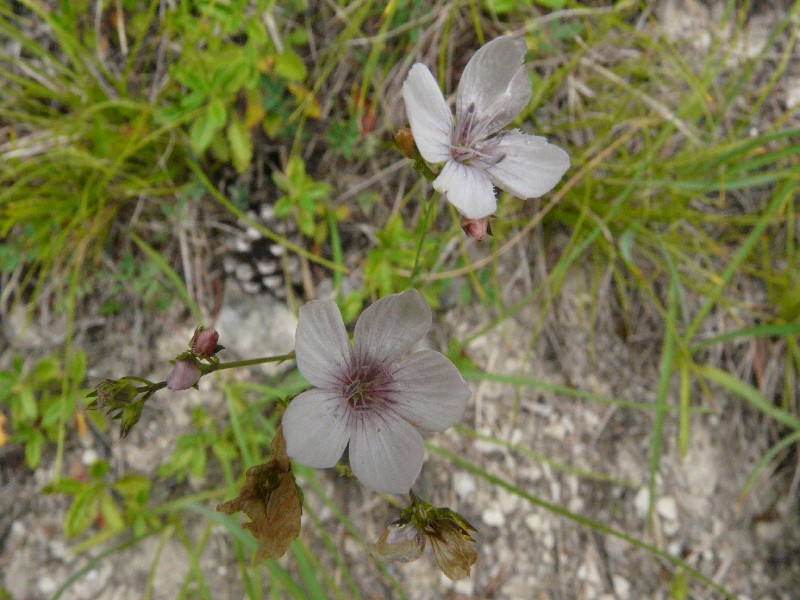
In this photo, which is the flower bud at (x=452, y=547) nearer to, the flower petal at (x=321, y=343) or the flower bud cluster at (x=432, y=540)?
→ the flower bud cluster at (x=432, y=540)

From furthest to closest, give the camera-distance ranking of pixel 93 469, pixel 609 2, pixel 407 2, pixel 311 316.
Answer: pixel 609 2 → pixel 407 2 → pixel 93 469 → pixel 311 316

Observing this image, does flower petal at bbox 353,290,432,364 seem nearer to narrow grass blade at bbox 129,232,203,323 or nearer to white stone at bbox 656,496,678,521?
narrow grass blade at bbox 129,232,203,323

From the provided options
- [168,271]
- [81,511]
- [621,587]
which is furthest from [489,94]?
[621,587]

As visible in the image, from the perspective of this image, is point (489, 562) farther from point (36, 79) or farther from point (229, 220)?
point (36, 79)

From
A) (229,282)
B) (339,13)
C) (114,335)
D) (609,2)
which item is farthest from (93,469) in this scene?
(609,2)

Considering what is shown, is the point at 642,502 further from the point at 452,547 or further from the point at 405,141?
the point at 405,141

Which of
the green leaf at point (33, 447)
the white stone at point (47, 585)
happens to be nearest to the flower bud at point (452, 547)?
the green leaf at point (33, 447)

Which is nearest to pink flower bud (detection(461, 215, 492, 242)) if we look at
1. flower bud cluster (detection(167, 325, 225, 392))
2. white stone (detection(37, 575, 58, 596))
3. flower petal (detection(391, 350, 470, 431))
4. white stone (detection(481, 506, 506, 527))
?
flower petal (detection(391, 350, 470, 431))
